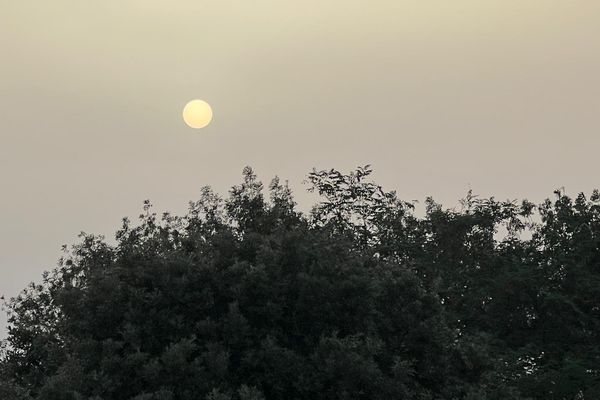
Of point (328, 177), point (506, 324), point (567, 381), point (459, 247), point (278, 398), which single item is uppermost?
point (328, 177)

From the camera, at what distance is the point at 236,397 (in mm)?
17609

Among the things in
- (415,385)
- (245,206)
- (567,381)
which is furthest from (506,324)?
(415,385)

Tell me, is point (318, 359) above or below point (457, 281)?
below

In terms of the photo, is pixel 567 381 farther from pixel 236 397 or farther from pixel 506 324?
pixel 236 397

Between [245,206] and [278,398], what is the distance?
10819 millimetres

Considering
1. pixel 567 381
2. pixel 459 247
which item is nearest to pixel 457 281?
pixel 459 247

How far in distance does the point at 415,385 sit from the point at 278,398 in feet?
11.8

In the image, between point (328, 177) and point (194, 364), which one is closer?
point (194, 364)

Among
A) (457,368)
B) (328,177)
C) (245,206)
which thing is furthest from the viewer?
(328,177)

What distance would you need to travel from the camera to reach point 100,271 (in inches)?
788

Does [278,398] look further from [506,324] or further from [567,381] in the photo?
[506,324]

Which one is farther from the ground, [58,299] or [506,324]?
[506,324]

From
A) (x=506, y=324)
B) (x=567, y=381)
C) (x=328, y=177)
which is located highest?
(x=328, y=177)

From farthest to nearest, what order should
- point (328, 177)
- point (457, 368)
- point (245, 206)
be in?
point (328, 177)
point (245, 206)
point (457, 368)
